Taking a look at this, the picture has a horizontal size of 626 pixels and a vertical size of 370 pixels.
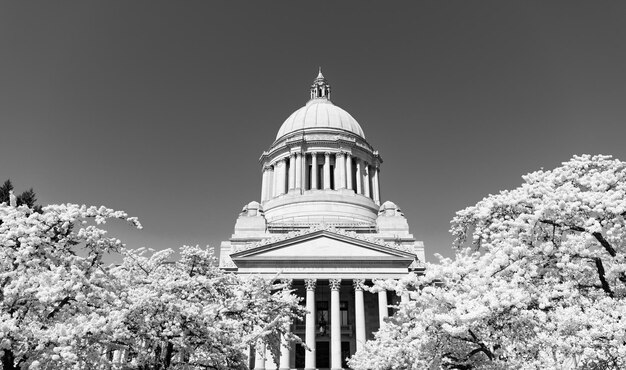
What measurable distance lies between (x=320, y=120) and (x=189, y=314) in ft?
172

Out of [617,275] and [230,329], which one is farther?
[230,329]

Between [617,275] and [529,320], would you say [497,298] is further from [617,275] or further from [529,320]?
[617,275]

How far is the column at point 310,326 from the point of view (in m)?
36.6

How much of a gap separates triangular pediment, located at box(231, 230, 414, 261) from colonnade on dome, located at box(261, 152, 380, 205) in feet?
55.0

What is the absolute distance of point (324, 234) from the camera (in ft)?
137

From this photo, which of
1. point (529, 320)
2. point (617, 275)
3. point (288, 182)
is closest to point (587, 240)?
point (617, 275)

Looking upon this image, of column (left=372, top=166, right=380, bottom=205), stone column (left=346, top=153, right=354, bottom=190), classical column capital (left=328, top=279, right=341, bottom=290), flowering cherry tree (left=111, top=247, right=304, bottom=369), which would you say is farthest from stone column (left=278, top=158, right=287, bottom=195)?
flowering cherry tree (left=111, top=247, right=304, bottom=369)

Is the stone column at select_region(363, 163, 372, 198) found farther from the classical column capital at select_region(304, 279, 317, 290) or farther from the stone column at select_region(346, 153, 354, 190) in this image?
the classical column capital at select_region(304, 279, 317, 290)

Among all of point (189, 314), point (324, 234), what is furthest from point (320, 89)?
point (189, 314)

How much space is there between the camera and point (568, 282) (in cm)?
1233

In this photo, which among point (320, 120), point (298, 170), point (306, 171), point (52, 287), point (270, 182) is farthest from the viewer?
point (320, 120)

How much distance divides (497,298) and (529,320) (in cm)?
91

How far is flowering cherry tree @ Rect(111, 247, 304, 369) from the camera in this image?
1383 cm

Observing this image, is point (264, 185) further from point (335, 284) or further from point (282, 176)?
point (335, 284)
